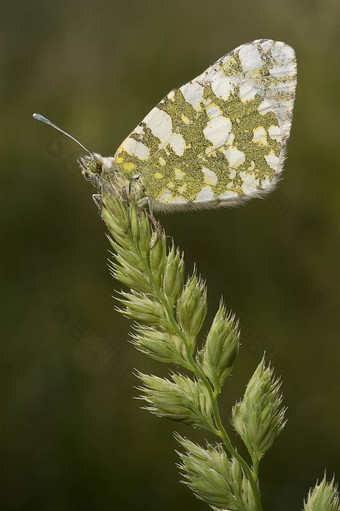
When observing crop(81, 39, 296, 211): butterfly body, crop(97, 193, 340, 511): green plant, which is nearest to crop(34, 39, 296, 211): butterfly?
crop(81, 39, 296, 211): butterfly body

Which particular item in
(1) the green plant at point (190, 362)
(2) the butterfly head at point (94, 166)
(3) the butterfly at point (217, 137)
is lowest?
(1) the green plant at point (190, 362)

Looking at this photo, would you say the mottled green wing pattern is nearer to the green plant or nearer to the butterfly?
the butterfly

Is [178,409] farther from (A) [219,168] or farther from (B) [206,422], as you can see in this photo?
(A) [219,168]

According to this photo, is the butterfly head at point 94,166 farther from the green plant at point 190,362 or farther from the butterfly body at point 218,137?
the green plant at point 190,362

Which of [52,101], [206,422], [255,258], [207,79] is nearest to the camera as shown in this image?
[206,422]

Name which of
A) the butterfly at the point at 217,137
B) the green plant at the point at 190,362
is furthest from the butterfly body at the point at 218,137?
the green plant at the point at 190,362

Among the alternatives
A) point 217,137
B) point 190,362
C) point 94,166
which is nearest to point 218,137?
point 217,137

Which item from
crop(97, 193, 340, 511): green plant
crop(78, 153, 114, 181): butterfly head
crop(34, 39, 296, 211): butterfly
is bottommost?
crop(97, 193, 340, 511): green plant

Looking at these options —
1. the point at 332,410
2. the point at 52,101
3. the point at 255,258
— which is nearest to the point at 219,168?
the point at 255,258
